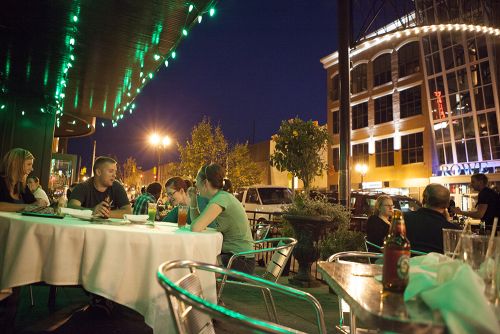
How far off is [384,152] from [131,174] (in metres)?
43.6

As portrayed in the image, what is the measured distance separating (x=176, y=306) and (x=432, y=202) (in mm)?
3047

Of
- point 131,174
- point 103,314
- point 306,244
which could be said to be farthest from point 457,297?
point 131,174

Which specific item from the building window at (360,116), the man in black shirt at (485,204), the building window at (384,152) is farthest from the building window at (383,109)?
the man in black shirt at (485,204)

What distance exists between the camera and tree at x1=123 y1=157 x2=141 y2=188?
196 ft

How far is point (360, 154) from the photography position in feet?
109

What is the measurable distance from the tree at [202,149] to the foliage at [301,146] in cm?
2545

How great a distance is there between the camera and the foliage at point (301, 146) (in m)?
9.20

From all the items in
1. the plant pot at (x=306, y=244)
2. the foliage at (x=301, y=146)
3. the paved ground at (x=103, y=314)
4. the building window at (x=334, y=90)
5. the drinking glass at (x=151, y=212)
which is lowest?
the paved ground at (x=103, y=314)

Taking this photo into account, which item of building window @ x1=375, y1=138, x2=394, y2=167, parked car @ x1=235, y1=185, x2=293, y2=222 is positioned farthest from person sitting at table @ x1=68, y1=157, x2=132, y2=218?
building window @ x1=375, y1=138, x2=394, y2=167

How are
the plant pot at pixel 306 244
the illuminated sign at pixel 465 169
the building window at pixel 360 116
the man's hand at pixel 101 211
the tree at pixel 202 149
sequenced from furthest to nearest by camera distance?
the tree at pixel 202 149 < the building window at pixel 360 116 < the illuminated sign at pixel 465 169 < the plant pot at pixel 306 244 < the man's hand at pixel 101 211

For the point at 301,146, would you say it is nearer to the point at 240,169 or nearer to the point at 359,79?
the point at 240,169

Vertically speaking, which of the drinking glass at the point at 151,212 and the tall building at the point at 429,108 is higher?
the tall building at the point at 429,108

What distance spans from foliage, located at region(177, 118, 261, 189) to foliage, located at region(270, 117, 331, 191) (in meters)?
24.8

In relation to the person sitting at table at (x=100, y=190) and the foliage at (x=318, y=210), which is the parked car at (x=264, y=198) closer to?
the foliage at (x=318, y=210)
